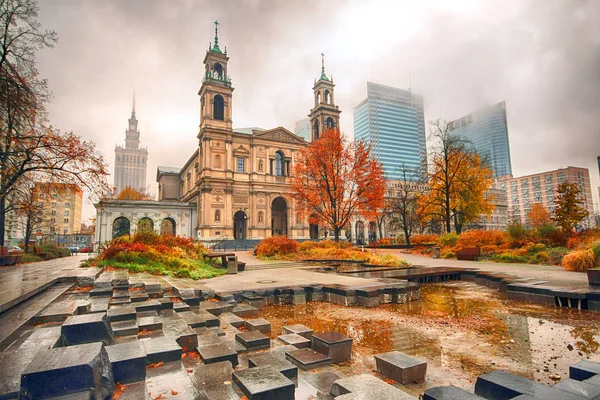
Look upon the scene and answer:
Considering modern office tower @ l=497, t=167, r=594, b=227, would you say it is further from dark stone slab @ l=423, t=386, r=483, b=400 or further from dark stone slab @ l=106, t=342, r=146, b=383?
dark stone slab @ l=106, t=342, r=146, b=383

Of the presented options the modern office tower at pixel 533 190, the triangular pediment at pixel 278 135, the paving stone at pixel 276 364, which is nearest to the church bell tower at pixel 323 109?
the triangular pediment at pixel 278 135

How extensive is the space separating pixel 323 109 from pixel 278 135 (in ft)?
31.6

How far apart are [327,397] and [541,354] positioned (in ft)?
11.4

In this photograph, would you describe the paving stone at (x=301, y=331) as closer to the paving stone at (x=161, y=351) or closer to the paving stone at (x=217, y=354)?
the paving stone at (x=217, y=354)

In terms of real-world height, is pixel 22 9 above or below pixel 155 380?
above

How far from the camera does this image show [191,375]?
125 inches

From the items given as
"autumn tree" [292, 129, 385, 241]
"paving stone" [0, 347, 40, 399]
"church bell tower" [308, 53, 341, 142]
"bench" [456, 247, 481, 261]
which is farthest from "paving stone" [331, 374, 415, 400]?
"church bell tower" [308, 53, 341, 142]

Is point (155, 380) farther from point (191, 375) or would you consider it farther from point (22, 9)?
point (22, 9)

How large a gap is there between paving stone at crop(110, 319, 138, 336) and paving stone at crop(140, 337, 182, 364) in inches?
26.6

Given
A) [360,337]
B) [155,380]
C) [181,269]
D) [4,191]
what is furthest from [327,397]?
[4,191]

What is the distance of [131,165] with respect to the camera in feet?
543

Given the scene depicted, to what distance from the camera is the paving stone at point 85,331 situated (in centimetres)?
333

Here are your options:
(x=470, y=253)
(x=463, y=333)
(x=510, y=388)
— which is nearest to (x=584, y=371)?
(x=510, y=388)

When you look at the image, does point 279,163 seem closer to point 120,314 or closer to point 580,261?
point 580,261
